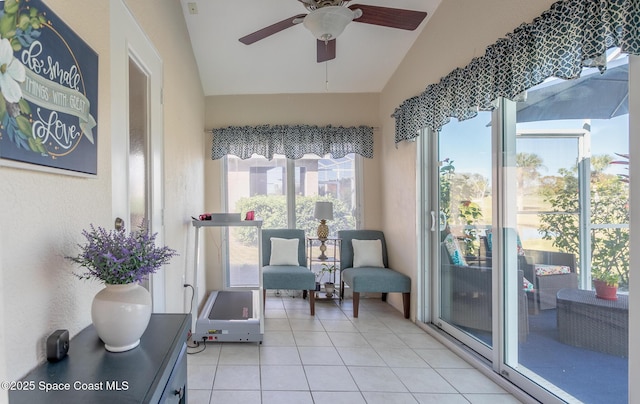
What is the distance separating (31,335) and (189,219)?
7.01ft

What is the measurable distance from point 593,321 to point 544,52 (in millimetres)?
1387

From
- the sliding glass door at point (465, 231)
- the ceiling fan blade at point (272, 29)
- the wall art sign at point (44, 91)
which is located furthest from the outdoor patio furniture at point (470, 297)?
the wall art sign at point (44, 91)

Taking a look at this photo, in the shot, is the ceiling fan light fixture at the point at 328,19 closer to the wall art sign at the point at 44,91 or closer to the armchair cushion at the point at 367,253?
the wall art sign at the point at 44,91

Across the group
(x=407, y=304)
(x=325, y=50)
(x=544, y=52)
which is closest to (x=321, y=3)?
(x=325, y=50)

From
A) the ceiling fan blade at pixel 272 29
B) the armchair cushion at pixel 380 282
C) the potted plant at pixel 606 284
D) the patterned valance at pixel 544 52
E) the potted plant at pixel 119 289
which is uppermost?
the ceiling fan blade at pixel 272 29

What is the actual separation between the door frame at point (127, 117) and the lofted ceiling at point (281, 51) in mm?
1021

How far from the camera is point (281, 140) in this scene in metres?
3.85

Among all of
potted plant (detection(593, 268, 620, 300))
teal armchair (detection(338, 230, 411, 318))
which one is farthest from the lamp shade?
potted plant (detection(593, 268, 620, 300))

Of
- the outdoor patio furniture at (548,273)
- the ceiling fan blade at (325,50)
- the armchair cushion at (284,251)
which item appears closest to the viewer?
the outdoor patio furniture at (548,273)

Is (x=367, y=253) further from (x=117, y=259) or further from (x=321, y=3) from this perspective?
(x=117, y=259)

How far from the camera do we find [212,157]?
12.6ft

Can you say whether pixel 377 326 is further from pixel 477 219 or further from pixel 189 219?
pixel 189 219

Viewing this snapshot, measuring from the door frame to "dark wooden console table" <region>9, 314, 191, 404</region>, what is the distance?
67cm

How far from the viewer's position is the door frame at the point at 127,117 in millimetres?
1420
